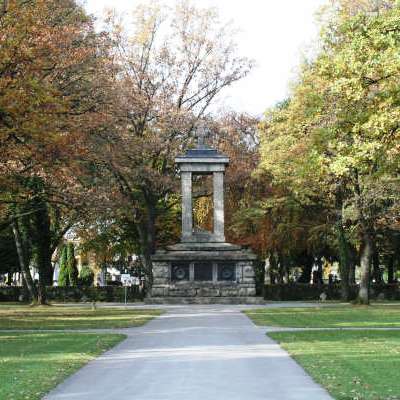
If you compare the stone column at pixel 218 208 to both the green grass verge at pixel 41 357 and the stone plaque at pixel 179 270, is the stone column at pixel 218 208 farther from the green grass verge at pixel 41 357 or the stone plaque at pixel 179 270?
the green grass verge at pixel 41 357

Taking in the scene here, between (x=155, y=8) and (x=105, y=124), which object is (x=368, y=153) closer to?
(x=105, y=124)

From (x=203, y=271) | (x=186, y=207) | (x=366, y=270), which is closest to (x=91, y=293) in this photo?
(x=186, y=207)

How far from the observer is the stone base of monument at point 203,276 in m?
44.0

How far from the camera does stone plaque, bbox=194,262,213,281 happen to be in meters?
44.1

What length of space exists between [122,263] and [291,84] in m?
35.5

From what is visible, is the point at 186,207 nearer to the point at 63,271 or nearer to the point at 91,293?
the point at 91,293

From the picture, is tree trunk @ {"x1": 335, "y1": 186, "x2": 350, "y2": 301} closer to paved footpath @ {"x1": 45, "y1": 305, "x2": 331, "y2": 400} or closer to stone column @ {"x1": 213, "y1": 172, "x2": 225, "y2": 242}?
stone column @ {"x1": 213, "y1": 172, "x2": 225, "y2": 242}

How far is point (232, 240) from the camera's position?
58.6m

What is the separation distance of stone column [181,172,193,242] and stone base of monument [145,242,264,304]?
173 centimetres

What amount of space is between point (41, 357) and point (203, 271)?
28.2 meters

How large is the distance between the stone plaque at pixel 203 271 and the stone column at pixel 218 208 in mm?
2140

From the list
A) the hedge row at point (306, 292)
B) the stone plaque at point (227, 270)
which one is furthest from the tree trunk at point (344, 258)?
the stone plaque at point (227, 270)

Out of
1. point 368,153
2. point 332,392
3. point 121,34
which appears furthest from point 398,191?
point 332,392

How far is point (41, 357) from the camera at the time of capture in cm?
1620
